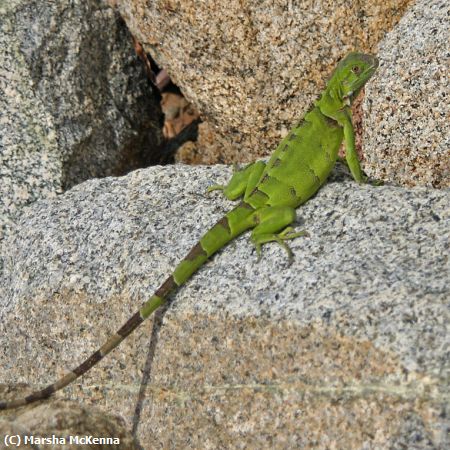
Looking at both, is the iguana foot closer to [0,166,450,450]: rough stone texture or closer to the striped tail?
[0,166,450,450]: rough stone texture

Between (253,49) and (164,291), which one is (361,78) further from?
(164,291)

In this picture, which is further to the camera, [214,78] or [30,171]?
[214,78]

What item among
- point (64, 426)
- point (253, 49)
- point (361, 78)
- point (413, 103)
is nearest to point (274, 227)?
point (361, 78)

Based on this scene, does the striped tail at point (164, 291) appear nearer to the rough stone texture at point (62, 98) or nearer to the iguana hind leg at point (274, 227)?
the iguana hind leg at point (274, 227)

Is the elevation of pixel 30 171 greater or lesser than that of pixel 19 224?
greater

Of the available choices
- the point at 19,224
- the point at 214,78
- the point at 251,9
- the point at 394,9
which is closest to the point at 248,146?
the point at 214,78

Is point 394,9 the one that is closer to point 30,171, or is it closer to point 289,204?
point 289,204

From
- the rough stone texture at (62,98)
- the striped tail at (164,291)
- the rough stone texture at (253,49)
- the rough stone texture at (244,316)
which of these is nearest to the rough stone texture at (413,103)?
the rough stone texture at (253,49)
